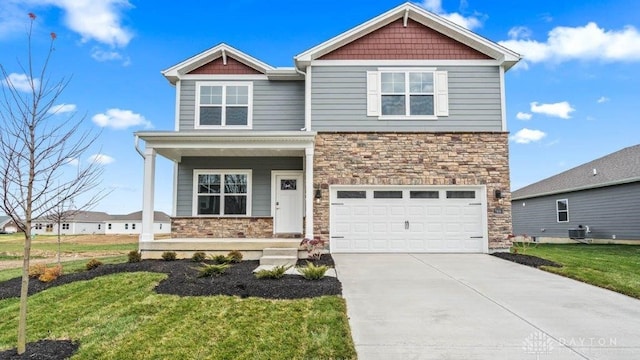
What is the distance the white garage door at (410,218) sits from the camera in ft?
38.1

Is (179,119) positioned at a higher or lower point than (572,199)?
higher

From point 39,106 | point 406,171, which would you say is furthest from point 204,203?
point 39,106

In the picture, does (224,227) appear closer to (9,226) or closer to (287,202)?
(287,202)

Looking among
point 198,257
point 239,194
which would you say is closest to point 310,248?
point 198,257

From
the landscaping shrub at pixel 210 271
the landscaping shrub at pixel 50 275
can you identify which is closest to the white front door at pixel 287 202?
the landscaping shrub at pixel 210 271

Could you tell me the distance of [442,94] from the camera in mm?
11984

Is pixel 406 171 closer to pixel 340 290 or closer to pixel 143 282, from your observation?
pixel 340 290

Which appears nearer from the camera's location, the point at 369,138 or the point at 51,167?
the point at 51,167

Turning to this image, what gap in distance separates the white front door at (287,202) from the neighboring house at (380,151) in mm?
34

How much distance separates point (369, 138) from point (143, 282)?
285 inches

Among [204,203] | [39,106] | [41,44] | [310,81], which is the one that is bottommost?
[204,203]

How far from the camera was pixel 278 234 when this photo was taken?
42.1 ft

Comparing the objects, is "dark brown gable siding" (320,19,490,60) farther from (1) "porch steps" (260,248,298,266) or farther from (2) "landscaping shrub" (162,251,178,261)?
(2) "landscaping shrub" (162,251,178,261)

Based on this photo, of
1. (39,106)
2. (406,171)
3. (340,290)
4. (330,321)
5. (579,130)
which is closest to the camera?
(39,106)
